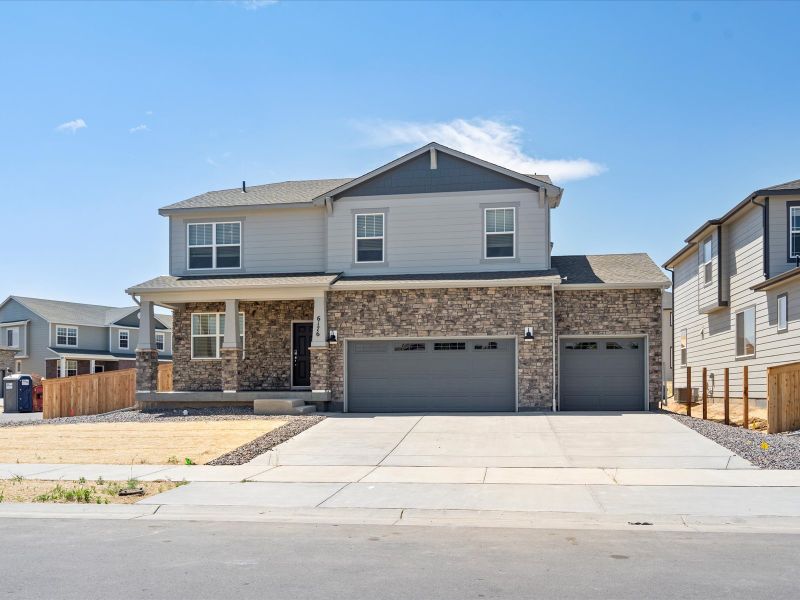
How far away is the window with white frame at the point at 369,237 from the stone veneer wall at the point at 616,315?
550 cm

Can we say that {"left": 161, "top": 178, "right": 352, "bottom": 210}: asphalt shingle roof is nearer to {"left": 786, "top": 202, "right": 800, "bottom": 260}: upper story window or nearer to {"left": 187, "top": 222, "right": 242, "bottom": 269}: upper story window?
{"left": 187, "top": 222, "right": 242, "bottom": 269}: upper story window

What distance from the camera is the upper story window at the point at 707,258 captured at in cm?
2602

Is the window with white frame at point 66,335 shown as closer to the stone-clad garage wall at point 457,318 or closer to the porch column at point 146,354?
the porch column at point 146,354

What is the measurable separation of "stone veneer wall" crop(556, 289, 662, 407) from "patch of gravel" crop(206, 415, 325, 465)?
296 inches

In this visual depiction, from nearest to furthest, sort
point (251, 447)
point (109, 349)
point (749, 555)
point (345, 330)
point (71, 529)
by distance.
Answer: point (749, 555), point (71, 529), point (251, 447), point (345, 330), point (109, 349)

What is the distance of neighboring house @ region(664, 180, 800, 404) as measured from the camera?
826 inches

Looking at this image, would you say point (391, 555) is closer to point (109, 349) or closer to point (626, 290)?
point (626, 290)

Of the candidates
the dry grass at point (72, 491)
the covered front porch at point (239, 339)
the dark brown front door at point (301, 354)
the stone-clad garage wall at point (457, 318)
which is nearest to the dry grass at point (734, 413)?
the stone-clad garage wall at point (457, 318)

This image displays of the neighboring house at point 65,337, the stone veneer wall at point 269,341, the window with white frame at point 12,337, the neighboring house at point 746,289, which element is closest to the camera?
the neighboring house at point 746,289

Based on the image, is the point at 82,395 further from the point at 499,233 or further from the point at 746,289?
the point at 746,289

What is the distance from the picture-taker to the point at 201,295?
23.3 meters

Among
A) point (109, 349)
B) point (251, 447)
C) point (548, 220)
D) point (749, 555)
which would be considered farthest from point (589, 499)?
point (109, 349)

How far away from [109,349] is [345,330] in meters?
37.9

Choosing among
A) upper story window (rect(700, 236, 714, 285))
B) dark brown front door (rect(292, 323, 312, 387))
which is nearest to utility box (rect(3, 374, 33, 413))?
dark brown front door (rect(292, 323, 312, 387))
